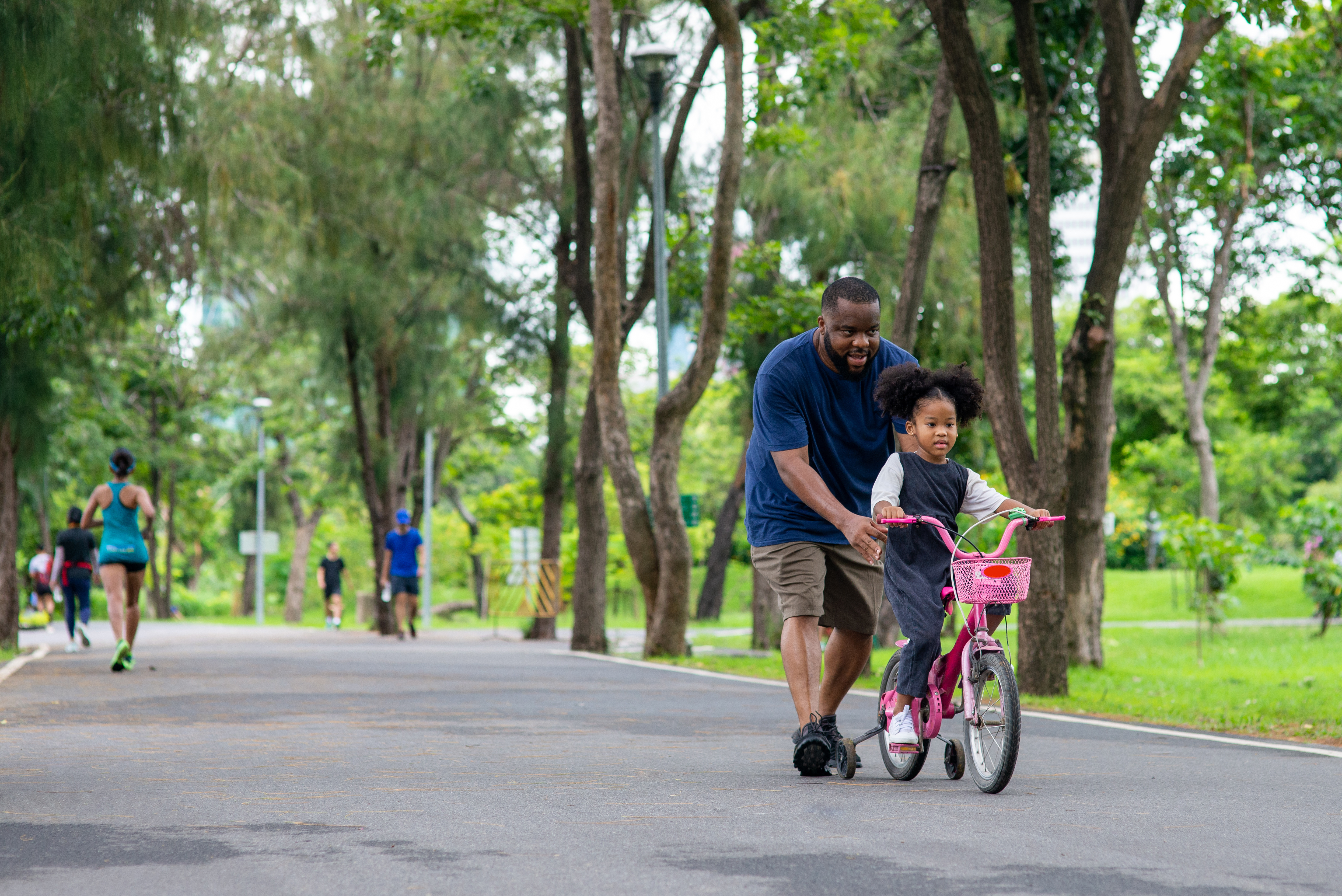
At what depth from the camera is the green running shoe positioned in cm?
1246

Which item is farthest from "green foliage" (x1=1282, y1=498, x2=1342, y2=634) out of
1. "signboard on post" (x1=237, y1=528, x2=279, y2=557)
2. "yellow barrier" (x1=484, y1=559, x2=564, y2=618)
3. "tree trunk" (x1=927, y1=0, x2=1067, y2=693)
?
"signboard on post" (x1=237, y1=528, x2=279, y2=557)

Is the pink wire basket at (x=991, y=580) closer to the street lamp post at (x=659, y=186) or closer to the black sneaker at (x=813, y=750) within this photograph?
the black sneaker at (x=813, y=750)

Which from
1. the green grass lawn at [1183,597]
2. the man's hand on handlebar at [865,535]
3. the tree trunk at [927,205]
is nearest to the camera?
the man's hand on handlebar at [865,535]

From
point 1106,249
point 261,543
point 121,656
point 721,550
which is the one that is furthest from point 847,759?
point 261,543

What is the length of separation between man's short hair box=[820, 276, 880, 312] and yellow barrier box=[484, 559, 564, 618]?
19.0 m

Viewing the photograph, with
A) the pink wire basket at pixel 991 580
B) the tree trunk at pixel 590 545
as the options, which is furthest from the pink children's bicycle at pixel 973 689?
the tree trunk at pixel 590 545

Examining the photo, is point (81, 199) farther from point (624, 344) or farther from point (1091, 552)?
point (1091, 552)

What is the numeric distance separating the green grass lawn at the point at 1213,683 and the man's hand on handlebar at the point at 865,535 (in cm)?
405

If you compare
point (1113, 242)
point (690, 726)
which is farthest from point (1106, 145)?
point (690, 726)

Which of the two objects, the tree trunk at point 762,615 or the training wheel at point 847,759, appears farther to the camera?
the tree trunk at point 762,615

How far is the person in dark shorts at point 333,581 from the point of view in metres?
32.4

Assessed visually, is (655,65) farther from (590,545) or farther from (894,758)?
(894,758)

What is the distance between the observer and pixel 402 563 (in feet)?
74.9

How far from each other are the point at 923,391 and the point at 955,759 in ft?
4.74
